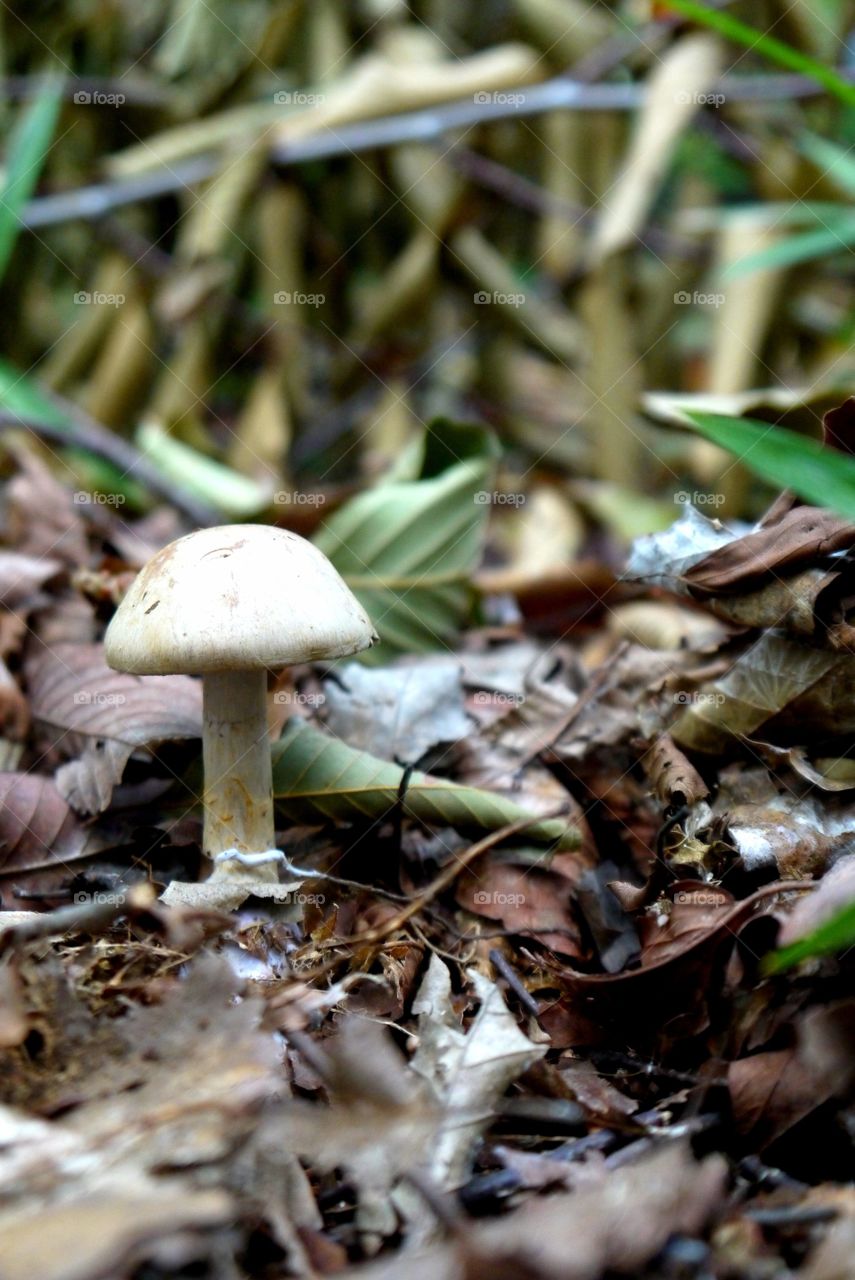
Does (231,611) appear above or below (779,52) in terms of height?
below

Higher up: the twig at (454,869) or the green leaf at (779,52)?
the green leaf at (779,52)

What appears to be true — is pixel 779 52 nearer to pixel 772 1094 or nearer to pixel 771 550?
pixel 771 550

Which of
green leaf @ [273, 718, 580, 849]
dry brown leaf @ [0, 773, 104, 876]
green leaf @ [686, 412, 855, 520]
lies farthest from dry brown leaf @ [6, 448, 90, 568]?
green leaf @ [686, 412, 855, 520]

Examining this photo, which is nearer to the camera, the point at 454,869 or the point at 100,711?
the point at 454,869

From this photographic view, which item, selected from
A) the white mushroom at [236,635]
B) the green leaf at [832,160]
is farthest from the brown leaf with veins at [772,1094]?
the green leaf at [832,160]

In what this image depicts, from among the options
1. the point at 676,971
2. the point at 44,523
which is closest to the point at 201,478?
the point at 44,523

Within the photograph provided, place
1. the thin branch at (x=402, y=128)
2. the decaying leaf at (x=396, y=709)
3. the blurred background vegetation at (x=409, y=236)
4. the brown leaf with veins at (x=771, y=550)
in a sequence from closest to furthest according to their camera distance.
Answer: the brown leaf with veins at (x=771, y=550)
the decaying leaf at (x=396, y=709)
the blurred background vegetation at (x=409, y=236)
the thin branch at (x=402, y=128)

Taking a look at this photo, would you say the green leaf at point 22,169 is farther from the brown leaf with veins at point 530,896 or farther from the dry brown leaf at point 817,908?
the dry brown leaf at point 817,908

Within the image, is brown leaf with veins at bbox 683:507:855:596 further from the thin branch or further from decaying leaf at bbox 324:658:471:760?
the thin branch

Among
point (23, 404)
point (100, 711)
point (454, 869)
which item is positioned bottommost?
point (454, 869)
